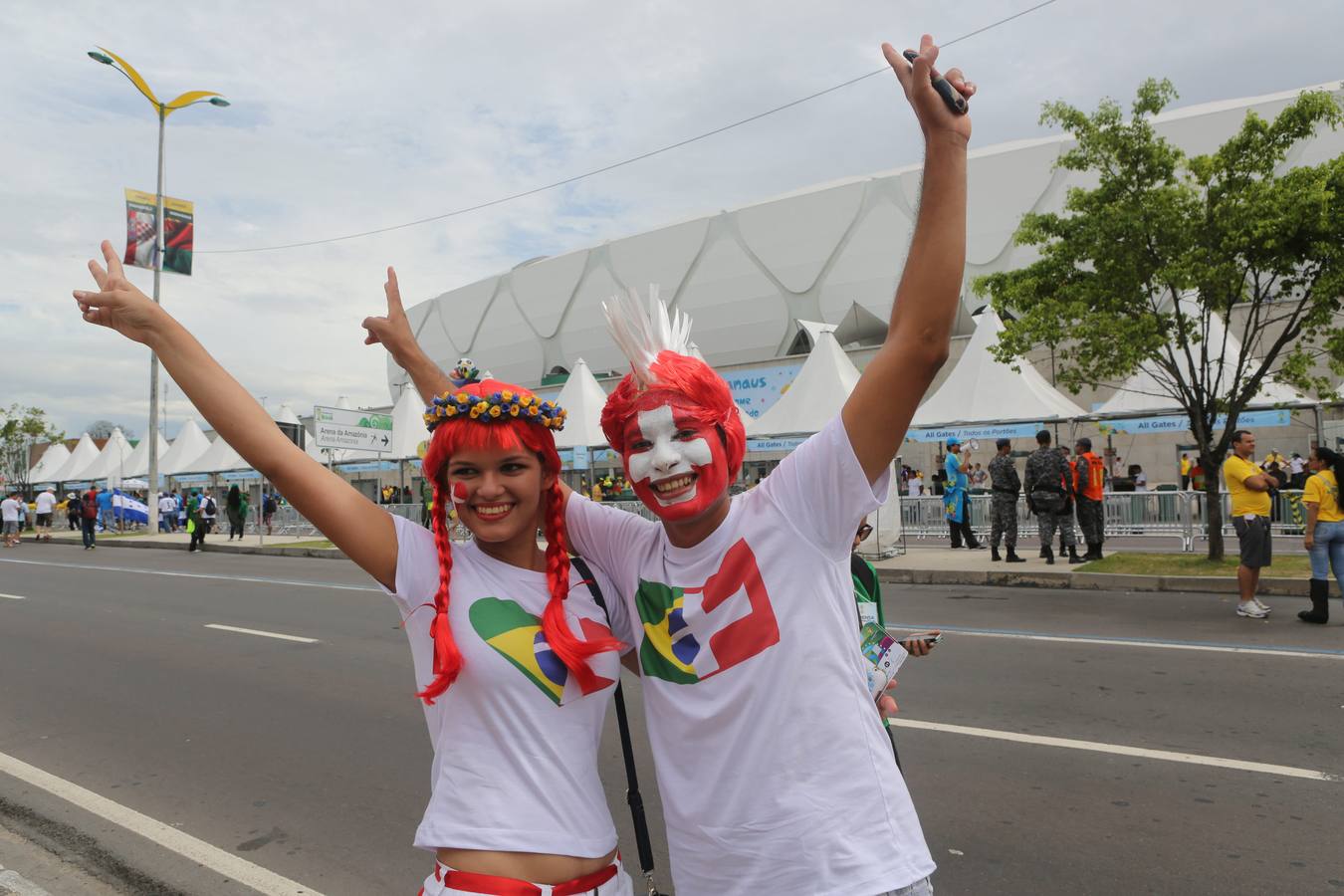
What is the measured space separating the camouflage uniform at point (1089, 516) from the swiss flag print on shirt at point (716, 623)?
40.4 feet

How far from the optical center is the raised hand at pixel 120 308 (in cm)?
191

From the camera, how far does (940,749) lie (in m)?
4.94

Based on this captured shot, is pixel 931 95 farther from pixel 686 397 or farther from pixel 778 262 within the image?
pixel 778 262

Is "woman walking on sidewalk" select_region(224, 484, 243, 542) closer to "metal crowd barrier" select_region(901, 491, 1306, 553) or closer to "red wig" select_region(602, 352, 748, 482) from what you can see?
"metal crowd barrier" select_region(901, 491, 1306, 553)

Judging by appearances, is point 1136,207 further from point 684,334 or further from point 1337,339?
point 684,334

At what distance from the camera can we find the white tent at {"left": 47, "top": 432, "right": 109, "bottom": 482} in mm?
41781

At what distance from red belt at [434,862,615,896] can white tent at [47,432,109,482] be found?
4720cm

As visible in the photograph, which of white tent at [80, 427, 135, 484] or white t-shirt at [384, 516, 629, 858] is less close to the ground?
white tent at [80, 427, 135, 484]

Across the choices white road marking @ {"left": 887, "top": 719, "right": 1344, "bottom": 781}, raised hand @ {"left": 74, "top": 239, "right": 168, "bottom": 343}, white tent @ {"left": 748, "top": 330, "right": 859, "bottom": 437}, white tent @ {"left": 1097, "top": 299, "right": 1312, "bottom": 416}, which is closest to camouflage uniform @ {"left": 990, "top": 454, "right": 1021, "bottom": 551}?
white tent @ {"left": 1097, "top": 299, "right": 1312, "bottom": 416}

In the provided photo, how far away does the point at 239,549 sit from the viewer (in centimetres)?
2266

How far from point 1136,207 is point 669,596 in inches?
466

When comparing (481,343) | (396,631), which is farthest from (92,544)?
(481,343)

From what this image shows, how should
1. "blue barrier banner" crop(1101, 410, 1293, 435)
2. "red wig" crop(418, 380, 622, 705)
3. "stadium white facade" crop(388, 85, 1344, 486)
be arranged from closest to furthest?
"red wig" crop(418, 380, 622, 705), "blue barrier banner" crop(1101, 410, 1293, 435), "stadium white facade" crop(388, 85, 1344, 486)

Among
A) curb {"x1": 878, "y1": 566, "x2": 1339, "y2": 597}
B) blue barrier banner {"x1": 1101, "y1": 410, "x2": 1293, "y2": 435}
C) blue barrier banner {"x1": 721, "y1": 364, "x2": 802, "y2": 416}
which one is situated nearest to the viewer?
curb {"x1": 878, "y1": 566, "x2": 1339, "y2": 597}
